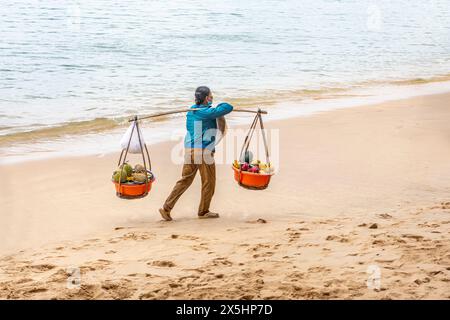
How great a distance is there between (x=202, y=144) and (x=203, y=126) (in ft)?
0.76

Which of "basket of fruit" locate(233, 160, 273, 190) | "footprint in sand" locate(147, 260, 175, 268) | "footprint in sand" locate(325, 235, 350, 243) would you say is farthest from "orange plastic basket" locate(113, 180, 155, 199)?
"footprint in sand" locate(325, 235, 350, 243)

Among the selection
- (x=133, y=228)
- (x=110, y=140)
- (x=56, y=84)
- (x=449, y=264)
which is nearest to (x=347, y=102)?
(x=110, y=140)

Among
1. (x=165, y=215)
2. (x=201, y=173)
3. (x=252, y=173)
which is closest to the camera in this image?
(x=252, y=173)

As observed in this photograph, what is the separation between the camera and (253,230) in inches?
310

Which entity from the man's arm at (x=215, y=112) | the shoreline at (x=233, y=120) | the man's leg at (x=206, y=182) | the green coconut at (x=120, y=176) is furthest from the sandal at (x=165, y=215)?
the shoreline at (x=233, y=120)

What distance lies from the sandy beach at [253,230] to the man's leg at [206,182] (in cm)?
19

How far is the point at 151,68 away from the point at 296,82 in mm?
6194

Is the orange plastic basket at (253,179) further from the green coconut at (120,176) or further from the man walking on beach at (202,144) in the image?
the green coconut at (120,176)

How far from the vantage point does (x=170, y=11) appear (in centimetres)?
5022

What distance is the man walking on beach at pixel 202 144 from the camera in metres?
7.84

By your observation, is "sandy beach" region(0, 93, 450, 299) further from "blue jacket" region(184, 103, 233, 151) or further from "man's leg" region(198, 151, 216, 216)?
"blue jacket" region(184, 103, 233, 151)

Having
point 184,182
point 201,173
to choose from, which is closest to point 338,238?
point 201,173

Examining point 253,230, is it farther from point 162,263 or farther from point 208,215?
point 162,263

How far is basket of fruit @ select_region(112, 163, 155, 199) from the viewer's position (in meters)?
7.70
